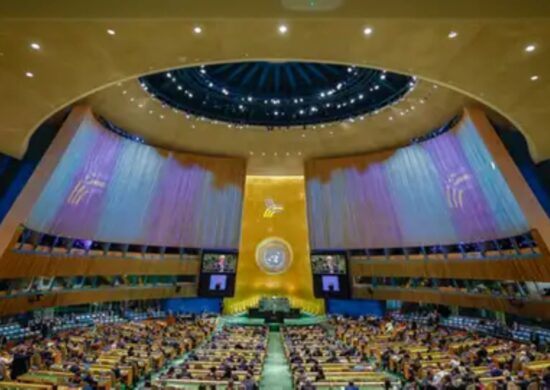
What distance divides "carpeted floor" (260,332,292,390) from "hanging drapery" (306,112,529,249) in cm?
1210

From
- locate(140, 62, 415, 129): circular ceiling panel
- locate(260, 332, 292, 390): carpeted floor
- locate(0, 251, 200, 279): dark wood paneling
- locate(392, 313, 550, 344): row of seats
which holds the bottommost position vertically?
locate(260, 332, 292, 390): carpeted floor

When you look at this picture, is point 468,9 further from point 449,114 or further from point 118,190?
point 118,190

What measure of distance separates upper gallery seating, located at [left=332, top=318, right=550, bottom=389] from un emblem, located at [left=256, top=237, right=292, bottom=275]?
1553 centimetres

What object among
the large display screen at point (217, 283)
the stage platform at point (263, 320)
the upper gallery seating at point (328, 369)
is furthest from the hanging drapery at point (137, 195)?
the upper gallery seating at point (328, 369)

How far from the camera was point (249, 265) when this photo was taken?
38.3 meters

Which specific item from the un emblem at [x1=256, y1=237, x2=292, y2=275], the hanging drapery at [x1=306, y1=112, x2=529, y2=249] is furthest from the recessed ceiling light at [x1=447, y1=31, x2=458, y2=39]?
the un emblem at [x1=256, y1=237, x2=292, y2=275]

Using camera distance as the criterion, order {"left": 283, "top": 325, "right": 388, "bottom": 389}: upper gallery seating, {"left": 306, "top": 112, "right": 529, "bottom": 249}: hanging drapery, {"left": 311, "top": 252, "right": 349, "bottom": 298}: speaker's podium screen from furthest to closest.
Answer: {"left": 311, "top": 252, "right": 349, "bottom": 298}: speaker's podium screen, {"left": 306, "top": 112, "right": 529, "bottom": 249}: hanging drapery, {"left": 283, "top": 325, "right": 388, "bottom": 389}: upper gallery seating

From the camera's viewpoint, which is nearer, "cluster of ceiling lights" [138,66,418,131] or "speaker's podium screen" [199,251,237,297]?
"cluster of ceiling lights" [138,66,418,131]

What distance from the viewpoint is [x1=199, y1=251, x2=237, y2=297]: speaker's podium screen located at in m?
30.2

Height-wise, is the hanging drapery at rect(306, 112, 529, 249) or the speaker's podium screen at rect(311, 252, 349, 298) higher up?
the hanging drapery at rect(306, 112, 529, 249)

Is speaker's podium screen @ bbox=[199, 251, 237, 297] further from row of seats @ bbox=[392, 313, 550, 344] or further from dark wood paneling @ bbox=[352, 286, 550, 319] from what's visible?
row of seats @ bbox=[392, 313, 550, 344]

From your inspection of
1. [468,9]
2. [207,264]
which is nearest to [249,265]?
[207,264]

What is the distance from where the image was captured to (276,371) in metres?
15.6

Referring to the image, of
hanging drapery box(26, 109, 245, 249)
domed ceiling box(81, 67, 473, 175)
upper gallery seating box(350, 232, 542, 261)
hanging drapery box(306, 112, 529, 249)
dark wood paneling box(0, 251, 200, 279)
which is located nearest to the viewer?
dark wood paneling box(0, 251, 200, 279)
